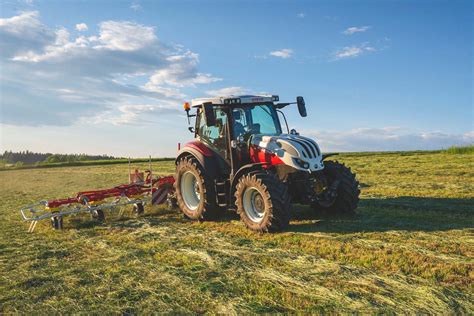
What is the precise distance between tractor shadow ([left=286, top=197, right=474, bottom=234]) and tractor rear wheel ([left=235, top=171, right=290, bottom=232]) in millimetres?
500

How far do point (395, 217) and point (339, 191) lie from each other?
1.15 meters

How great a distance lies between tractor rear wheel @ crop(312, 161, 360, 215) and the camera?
26.0 ft

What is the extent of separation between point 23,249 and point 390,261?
5.56m

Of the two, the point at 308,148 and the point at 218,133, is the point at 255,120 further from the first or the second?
the point at 308,148

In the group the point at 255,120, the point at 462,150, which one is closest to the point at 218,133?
the point at 255,120

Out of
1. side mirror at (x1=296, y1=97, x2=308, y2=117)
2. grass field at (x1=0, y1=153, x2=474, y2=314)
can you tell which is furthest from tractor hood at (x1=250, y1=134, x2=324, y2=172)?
grass field at (x1=0, y1=153, x2=474, y2=314)

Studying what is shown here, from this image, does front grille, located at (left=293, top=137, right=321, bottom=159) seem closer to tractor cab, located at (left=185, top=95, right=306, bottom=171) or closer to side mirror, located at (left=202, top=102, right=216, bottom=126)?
tractor cab, located at (left=185, top=95, right=306, bottom=171)

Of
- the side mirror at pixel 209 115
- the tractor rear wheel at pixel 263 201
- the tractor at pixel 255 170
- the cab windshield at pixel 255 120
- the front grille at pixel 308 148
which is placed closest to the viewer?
the tractor rear wheel at pixel 263 201

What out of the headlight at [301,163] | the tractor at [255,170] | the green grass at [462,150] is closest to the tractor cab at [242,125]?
the tractor at [255,170]

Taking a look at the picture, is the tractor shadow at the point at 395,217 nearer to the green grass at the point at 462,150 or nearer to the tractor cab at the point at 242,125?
the tractor cab at the point at 242,125

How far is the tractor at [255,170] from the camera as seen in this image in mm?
→ 7102

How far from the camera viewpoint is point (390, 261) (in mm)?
5266

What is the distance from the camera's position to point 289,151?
24.2 feet

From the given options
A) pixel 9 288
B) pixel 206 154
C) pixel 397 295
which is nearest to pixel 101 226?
pixel 206 154
